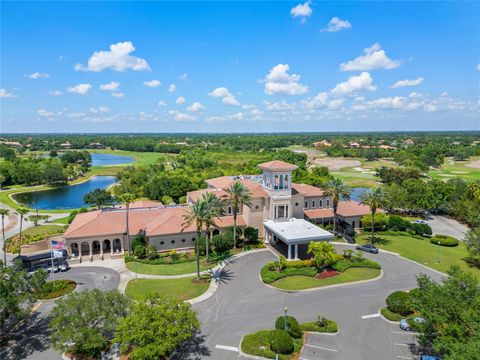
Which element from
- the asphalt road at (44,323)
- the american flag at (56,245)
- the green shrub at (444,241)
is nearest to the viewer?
the asphalt road at (44,323)

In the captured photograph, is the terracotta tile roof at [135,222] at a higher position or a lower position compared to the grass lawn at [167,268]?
higher

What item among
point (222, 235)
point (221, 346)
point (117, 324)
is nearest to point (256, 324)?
point (221, 346)

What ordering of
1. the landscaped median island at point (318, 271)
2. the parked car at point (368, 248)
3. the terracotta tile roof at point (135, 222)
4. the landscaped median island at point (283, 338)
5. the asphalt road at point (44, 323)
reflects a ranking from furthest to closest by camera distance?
the parked car at point (368, 248) → the terracotta tile roof at point (135, 222) → the landscaped median island at point (318, 271) → the asphalt road at point (44, 323) → the landscaped median island at point (283, 338)

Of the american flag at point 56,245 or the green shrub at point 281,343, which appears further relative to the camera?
the american flag at point 56,245

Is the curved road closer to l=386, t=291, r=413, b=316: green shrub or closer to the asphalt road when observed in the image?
l=386, t=291, r=413, b=316: green shrub

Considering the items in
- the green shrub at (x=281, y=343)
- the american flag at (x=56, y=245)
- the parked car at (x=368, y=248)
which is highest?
the american flag at (x=56, y=245)

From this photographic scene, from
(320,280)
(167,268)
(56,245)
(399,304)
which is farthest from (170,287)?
(399,304)

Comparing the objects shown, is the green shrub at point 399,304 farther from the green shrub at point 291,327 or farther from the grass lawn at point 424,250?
the grass lawn at point 424,250

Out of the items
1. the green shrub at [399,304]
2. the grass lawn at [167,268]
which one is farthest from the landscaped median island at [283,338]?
the grass lawn at [167,268]
